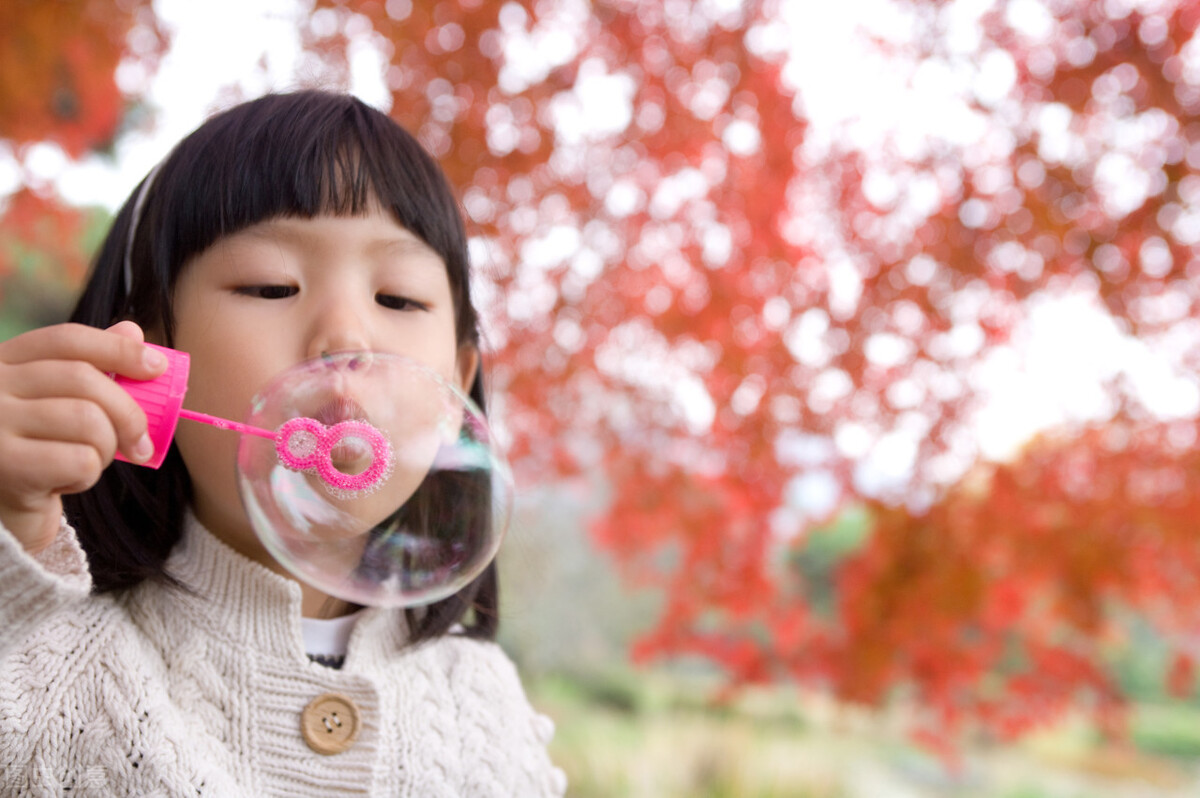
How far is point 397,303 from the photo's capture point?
1178 mm

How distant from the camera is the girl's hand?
2.60 ft

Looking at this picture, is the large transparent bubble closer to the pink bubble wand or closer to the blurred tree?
the pink bubble wand

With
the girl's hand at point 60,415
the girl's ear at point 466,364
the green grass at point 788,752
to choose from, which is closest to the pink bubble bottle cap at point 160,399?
the girl's hand at point 60,415

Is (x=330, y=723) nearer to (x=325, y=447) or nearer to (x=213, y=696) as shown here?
(x=213, y=696)

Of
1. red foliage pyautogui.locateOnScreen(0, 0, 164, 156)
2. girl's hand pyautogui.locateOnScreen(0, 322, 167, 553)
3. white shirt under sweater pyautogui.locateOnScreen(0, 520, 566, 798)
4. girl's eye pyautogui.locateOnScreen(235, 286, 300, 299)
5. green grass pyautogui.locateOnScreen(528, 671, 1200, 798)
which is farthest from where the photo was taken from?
green grass pyautogui.locateOnScreen(528, 671, 1200, 798)

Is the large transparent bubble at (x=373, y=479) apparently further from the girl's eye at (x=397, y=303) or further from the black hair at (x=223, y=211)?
the black hair at (x=223, y=211)

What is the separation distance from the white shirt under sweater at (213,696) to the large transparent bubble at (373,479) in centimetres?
14

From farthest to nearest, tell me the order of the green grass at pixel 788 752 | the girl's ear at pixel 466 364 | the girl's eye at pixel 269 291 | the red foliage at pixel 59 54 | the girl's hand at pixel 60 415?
the green grass at pixel 788 752 < the red foliage at pixel 59 54 < the girl's ear at pixel 466 364 < the girl's eye at pixel 269 291 < the girl's hand at pixel 60 415

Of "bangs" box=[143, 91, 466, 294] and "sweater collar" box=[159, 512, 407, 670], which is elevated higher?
"bangs" box=[143, 91, 466, 294]

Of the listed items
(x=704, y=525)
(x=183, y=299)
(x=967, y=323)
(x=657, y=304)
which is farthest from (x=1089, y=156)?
(x=183, y=299)

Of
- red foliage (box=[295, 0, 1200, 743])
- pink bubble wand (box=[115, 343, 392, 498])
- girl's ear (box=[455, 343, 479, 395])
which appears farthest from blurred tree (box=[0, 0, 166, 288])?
pink bubble wand (box=[115, 343, 392, 498])

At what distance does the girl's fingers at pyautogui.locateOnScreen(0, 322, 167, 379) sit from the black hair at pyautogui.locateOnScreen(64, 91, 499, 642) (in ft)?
1.09

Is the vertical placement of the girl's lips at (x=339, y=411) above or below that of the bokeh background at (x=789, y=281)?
below

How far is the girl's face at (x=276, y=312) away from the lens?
1066mm
